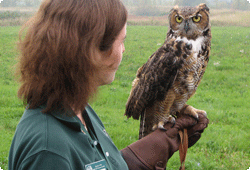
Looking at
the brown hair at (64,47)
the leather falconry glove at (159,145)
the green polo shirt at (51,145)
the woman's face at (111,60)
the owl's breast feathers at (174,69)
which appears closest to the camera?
the green polo shirt at (51,145)

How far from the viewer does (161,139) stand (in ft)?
7.78

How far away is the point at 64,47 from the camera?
1.08 m

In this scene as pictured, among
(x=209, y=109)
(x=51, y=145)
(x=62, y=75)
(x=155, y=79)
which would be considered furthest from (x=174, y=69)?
(x=209, y=109)

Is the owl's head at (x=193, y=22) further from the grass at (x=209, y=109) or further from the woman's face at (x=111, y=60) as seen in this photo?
the woman's face at (x=111, y=60)

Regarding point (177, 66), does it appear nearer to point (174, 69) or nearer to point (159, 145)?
point (174, 69)

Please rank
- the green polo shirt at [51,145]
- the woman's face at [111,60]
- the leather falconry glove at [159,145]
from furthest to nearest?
the leather falconry glove at [159,145]
the woman's face at [111,60]
the green polo shirt at [51,145]

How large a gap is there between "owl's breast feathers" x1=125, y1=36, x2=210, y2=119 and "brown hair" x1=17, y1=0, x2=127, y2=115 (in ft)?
4.60

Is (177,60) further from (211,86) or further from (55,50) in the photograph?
(211,86)

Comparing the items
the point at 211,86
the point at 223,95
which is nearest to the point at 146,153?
the point at 223,95

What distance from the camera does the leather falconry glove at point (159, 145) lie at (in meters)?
2.09

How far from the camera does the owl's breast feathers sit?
2.47m

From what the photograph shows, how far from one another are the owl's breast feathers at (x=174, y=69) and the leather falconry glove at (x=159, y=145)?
1.04ft

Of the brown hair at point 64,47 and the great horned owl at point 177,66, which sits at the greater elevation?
the brown hair at point 64,47

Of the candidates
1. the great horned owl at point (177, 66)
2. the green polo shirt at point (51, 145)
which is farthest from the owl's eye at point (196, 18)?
the green polo shirt at point (51, 145)
